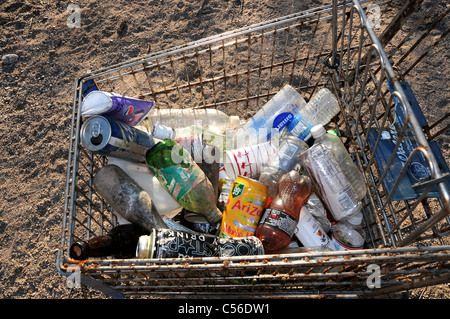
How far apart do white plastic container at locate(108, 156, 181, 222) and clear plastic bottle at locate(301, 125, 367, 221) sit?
81cm

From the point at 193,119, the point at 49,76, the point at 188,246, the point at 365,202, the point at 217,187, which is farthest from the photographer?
the point at 49,76

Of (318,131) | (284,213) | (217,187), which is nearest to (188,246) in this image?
(284,213)

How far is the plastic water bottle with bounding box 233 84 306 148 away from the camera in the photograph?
7.41 ft

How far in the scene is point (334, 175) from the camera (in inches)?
75.6

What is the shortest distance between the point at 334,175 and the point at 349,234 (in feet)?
1.18

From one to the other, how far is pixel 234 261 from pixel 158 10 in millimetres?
2932

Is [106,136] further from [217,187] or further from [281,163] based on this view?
[281,163]

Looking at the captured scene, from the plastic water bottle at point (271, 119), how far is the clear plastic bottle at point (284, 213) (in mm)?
417

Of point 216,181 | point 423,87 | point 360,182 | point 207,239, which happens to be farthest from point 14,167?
point 423,87

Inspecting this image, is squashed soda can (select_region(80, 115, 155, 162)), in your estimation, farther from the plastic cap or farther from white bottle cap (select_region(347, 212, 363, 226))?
white bottle cap (select_region(347, 212, 363, 226))

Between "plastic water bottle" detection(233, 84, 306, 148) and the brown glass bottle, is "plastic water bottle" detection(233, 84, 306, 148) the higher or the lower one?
the higher one

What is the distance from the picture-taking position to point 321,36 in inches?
129

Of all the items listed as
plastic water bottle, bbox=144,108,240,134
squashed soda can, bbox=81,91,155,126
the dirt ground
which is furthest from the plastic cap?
the dirt ground
